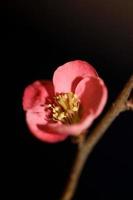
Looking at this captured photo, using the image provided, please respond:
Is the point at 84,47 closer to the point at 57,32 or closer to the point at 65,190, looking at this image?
the point at 57,32

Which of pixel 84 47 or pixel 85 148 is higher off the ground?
pixel 85 148

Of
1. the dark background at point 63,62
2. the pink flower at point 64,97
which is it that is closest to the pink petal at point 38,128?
the pink flower at point 64,97

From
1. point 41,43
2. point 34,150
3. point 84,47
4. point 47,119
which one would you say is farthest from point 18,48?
point 47,119

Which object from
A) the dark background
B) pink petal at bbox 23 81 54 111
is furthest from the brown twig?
the dark background

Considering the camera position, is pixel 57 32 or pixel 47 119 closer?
pixel 47 119

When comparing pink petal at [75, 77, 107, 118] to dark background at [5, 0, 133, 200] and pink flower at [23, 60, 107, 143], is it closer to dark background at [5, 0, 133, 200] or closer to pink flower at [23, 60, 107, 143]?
pink flower at [23, 60, 107, 143]

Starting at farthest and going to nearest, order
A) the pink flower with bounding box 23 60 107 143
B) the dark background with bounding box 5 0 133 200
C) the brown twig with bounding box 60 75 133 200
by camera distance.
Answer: the dark background with bounding box 5 0 133 200, the pink flower with bounding box 23 60 107 143, the brown twig with bounding box 60 75 133 200

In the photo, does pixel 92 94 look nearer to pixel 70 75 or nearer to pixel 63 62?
pixel 70 75

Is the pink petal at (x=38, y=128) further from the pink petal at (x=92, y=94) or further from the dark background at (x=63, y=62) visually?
the dark background at (x=63, y=62)
